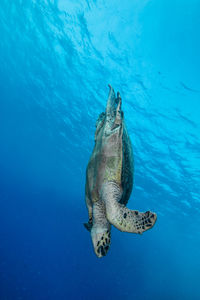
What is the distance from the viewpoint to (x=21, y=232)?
149 ft

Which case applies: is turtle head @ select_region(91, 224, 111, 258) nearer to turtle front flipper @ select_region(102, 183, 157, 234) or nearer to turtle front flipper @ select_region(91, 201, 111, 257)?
turtle front flipper @ select_region(91, 201, 111, 257)

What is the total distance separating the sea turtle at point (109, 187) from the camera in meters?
2.58

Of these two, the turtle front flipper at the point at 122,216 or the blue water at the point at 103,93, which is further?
the blue water at the point at 103,93

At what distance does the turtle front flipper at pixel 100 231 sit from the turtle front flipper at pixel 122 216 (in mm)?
313

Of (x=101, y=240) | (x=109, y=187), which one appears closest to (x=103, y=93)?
(x=109, y=187)

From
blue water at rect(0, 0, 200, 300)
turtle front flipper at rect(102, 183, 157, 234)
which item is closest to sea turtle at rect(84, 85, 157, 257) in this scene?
turtle front flipper at rect(102, 183, 157, 234)

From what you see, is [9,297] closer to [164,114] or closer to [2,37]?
[164,114]

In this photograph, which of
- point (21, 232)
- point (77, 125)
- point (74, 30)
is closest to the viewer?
point (74, 30)

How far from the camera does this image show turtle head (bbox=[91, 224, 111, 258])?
2.61 m

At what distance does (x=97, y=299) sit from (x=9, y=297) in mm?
13757

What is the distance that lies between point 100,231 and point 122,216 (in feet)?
1.73

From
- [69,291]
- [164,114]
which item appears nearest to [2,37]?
[164,114]

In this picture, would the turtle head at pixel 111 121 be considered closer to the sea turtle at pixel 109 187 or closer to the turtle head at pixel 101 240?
the sea turtle at pixel 109 187

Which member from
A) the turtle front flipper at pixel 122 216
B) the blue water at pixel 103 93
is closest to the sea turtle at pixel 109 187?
the turtle front flipper at pixel 122 216
